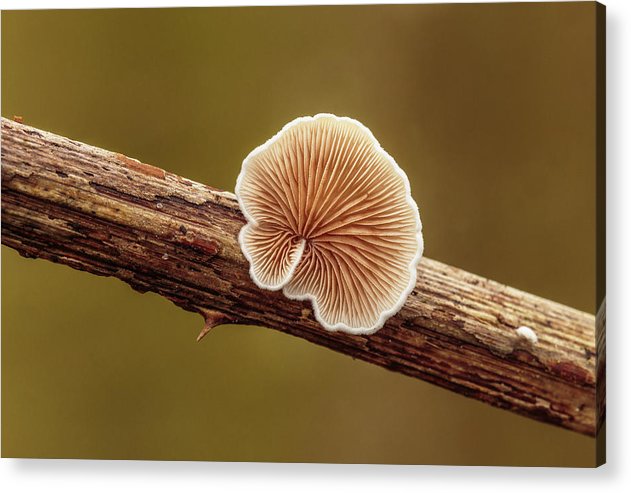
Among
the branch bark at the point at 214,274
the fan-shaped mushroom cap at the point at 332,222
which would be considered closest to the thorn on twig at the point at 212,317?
the branch bark at the point at 214,274

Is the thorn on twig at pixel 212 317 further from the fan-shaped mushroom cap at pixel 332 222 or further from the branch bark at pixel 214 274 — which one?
the fan-shaped mushroom cap at pixel 332 222

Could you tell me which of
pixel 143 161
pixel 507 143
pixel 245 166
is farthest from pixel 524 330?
pixel 143 161

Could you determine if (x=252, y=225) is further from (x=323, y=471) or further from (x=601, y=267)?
(x=601, y=267)

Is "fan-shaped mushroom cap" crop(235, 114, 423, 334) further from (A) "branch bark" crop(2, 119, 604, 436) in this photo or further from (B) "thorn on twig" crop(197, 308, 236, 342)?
(B) "thorn on twig" crop(197, 308, 236, 342)

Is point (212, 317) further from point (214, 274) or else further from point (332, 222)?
point (332, 222)

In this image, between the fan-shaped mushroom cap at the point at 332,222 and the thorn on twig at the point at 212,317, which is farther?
the thorn on twig at the point at 212,317

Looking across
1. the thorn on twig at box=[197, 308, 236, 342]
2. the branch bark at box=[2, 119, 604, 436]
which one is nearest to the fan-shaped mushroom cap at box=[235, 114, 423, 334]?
the branch bark at box=[2, 119, 604, 436]

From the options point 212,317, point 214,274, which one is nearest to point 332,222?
point 214,274
